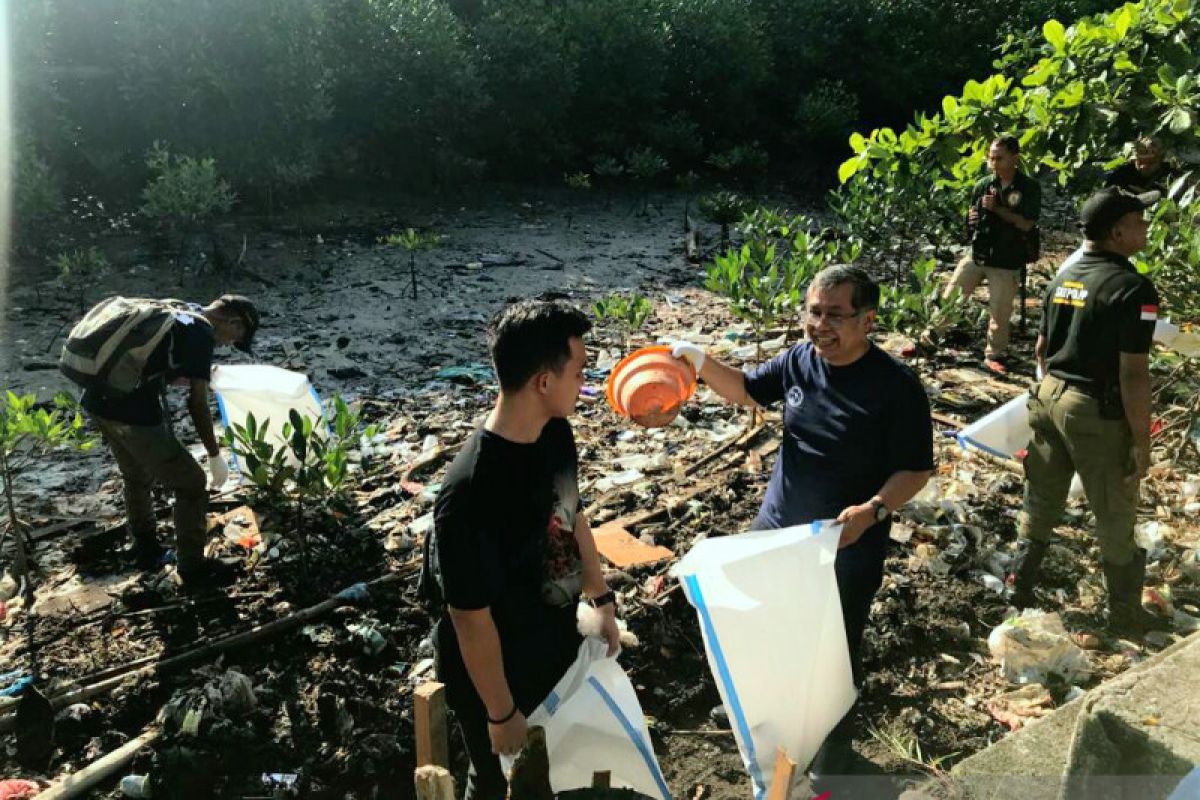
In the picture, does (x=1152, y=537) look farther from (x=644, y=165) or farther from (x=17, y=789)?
(x=644, y=165)

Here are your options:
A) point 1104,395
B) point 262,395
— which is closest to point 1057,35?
point 1104,395

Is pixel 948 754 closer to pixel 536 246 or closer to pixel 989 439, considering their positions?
pixel 989 439

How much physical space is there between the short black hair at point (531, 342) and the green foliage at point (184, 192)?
8.45m

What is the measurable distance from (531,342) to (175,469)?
2.57m

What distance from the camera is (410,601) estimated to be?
11.3ft

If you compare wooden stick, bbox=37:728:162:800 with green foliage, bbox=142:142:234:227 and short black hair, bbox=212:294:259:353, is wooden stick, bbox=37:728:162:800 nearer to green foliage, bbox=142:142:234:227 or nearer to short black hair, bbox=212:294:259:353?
short black hair, bbox=212:294:259:353

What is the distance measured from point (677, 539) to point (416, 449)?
1928 mm

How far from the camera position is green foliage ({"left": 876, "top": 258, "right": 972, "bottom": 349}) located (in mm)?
5918

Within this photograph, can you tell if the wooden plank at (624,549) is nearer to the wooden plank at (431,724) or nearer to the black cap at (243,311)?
the black cap at (243,311)

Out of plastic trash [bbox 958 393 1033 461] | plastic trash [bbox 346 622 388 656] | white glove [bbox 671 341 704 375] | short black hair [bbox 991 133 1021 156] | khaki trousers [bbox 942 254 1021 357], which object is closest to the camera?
white glove [bbox 671 341 704 375]

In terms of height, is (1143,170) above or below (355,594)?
above

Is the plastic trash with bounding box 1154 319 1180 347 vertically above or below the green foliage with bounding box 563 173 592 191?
Result: below

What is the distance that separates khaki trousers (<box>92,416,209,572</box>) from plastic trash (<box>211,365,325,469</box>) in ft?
1.05

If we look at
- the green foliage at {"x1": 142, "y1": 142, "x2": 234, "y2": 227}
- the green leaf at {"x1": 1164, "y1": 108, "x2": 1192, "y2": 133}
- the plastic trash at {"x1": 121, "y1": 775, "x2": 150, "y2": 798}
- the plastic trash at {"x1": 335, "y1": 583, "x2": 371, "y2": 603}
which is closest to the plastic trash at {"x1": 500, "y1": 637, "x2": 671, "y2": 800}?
the plastic trash at {"x1": 121, "y1": 775, "x2": 150, "y2": 798}
